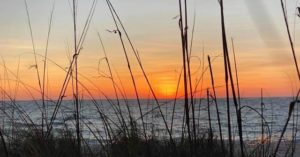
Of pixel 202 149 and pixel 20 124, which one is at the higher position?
pixel 20 124

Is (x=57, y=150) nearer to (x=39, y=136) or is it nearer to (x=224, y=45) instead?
(x=39, y=136)

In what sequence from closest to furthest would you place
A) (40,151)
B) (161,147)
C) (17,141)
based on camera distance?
(40,151), (161,147), (17,141)

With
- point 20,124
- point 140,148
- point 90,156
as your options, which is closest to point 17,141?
point 20,124

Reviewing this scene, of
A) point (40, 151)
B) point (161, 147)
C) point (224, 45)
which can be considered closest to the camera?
point (224, 45)

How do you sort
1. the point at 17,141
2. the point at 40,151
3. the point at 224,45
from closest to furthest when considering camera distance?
the point at 224,45, the point at 40,151, the point at 17,141

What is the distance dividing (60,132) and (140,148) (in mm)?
1164

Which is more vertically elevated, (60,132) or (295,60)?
(295,60)

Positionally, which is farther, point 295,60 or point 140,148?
point 140,148

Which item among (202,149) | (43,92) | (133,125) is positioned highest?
(43,92)

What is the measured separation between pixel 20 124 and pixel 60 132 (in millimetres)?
326

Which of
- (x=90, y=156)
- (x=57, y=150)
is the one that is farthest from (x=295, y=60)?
(x=57, y=150)

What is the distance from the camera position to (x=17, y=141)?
348 centimetres

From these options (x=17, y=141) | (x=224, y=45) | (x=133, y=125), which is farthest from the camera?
(x=17, y=141)

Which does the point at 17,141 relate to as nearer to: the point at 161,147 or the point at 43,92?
the point at 43,92
